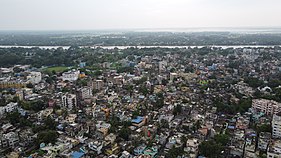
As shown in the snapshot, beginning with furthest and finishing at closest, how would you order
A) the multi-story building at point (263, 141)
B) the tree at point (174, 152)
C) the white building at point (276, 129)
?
1. the white building at point (276, 129)
2. the multi-story building at point (263, 141)
3. the tree at point (174, 152)

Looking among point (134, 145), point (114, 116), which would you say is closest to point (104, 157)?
point (134, 145)

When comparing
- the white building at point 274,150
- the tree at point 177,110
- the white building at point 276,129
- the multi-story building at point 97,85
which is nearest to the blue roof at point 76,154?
the tree at point 177,110

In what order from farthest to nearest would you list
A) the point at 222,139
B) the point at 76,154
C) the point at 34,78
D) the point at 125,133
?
the point at 34,78 < the point at 125,133 < the point at 222,139 < the point at 76,154

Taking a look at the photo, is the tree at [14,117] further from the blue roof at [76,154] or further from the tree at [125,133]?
the tree at [125,133]

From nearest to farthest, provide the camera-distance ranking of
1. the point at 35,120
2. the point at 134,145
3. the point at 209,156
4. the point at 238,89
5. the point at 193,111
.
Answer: the point at 209,156 < the point at 134,145 < the point at 35,120 < the point at 193,111 < the point at 238,89

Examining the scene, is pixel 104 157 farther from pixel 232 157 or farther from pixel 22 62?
pixel 22 62

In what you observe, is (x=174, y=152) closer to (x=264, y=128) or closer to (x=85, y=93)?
(x=264, y=128)

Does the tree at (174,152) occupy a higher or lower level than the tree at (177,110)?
lower

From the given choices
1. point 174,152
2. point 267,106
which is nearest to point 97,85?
point 174,152
